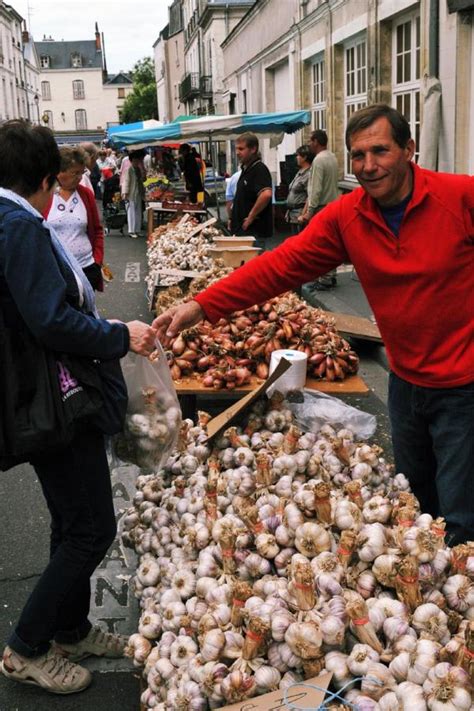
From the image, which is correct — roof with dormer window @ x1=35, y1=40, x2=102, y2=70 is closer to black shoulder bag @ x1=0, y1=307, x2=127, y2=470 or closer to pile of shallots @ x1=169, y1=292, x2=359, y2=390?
pile of shallots @ x1=169, y1=292, x2=359, y2=390

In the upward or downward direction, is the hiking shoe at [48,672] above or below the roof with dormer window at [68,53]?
below

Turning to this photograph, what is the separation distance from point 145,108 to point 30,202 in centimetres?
7462

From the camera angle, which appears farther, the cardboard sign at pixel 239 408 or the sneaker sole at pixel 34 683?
the cardboard sign at pixel 239 408

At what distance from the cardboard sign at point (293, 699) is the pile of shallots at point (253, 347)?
2721 millimetres

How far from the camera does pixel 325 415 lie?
372 centimetres

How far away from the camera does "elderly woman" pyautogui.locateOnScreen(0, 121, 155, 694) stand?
6.96 ft

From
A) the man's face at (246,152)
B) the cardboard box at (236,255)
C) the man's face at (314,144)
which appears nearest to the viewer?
the cardboard box at (236,255)

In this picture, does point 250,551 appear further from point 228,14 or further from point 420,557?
point 228,14

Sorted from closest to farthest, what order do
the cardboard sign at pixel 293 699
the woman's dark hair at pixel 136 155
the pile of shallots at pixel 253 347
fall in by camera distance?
the cardboard sign at pixel 293 699 < the pile of shallots at pixel 253 347 < the woman's dark hair at pixel 136 155

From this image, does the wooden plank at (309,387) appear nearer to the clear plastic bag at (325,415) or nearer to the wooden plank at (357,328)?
the clear plastic bag at (325,415)

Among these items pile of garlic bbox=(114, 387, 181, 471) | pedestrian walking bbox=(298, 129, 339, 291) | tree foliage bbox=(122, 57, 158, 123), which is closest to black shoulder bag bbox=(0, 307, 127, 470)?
pile of garlic bbox=(114, 387, 181, 471)

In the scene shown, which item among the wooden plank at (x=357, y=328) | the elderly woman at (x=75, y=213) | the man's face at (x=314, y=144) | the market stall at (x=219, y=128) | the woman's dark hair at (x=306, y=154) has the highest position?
the market stall at (x=219, y=128)

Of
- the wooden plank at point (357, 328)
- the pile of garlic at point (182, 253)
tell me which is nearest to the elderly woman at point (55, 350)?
the wooden plank at point (357, 328)

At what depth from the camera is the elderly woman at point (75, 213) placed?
17.0ft
